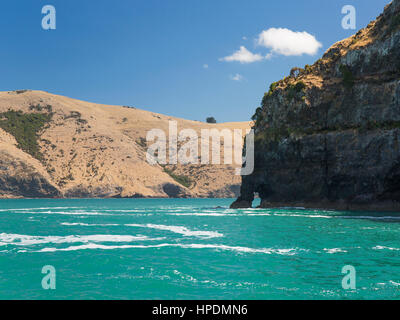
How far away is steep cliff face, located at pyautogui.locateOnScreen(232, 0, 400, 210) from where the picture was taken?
7044 centimetres

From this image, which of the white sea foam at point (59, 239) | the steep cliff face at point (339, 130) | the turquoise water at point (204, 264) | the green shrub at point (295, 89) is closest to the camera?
the turquoise water at point (204, 264)

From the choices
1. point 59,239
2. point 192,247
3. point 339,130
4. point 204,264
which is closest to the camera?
point 204,264

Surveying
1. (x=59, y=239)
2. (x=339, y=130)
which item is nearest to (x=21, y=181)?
(x=339, y=130)

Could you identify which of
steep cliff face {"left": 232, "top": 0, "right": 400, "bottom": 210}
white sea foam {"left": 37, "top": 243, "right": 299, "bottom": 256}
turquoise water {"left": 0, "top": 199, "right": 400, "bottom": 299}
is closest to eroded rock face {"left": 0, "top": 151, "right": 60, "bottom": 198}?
steep cliff face {"left": 232, "top": 0, "right": 400, "bottom": 210}

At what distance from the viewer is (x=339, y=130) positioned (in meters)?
77.8

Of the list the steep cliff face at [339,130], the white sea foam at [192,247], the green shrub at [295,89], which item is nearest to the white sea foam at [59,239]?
the white sea foam at [192,247]

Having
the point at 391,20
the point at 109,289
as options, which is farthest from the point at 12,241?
the point at 391,20

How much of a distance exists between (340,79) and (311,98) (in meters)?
7.10

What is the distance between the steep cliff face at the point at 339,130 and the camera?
7044 cm

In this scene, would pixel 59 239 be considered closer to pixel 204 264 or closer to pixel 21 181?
pixel 204 264

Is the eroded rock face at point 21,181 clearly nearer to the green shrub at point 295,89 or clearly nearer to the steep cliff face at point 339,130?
the steep cliff face at point 339,130

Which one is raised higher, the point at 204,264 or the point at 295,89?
the point at 295,89

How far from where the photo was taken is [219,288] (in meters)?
19.4

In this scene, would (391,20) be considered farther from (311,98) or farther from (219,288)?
(219,288)
